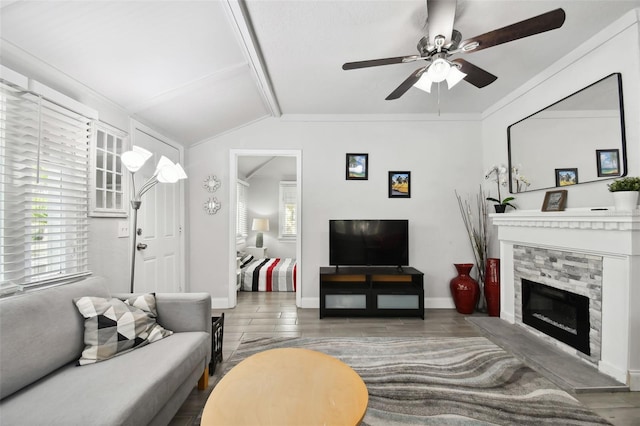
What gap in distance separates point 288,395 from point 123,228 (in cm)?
218

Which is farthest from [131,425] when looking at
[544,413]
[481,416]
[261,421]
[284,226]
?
[284,226]

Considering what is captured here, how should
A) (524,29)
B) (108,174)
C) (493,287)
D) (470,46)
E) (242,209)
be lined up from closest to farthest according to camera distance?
(524,29), (470,46), (108,174), (493,287), (242,209)

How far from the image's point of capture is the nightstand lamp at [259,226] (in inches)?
238

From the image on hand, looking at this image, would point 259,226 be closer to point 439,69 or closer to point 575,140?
point 439,69

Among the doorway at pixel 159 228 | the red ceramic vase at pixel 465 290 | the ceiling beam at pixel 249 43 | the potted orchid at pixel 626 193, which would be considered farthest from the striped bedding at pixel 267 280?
the potted orchid at pixel 626 193

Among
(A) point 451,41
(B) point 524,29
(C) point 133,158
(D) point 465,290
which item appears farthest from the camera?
(D) point 465,290

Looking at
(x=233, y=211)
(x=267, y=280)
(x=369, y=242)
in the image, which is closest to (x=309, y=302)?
(x=267, y=280)

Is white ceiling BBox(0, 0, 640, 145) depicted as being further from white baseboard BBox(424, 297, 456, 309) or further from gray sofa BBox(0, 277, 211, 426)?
white baseboard BBox(424, 297, 456, 309)

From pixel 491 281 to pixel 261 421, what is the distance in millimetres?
3210

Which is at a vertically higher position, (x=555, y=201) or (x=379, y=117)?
(x=379, y=117)

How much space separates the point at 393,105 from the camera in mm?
3389

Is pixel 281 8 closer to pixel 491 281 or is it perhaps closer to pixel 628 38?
pixel 628 38

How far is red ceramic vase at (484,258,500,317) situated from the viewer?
10.5ft

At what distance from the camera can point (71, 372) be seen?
4.32ft
